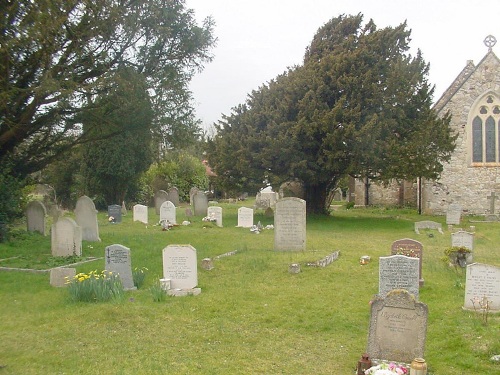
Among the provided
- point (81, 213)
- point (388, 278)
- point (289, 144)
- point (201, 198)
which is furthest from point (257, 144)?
point (388, 278)

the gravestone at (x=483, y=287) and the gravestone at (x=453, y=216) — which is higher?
the gravestone at (x=453, y=216)

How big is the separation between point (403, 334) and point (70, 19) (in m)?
12.2

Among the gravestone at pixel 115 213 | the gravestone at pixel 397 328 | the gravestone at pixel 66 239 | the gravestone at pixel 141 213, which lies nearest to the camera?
the gravestone at pixel 397 328

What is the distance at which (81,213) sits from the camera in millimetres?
17672

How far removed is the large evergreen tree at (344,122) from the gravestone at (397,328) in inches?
654

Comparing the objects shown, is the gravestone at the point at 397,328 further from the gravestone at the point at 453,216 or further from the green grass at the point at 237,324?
the gravestone at the point at 453,216

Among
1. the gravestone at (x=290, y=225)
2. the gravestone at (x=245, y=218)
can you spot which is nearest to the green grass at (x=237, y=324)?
the gravestone at (x=290, y=225)

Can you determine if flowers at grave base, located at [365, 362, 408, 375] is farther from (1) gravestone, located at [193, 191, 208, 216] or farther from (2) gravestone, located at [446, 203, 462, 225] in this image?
(1) gravestone, located at [193, 191, 208, 216]

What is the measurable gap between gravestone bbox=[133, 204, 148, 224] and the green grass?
37.9 feet

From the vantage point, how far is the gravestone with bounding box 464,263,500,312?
8680mm

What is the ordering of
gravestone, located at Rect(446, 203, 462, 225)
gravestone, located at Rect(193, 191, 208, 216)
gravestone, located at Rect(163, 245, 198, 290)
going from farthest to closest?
gravestone, located at Rect(193, 191, 208, 216)
gravestone, located at Rect(446, 203, 462, 225)
gravestone, located at Rect(163, 245, 198, 290)

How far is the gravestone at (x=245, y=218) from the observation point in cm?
2277

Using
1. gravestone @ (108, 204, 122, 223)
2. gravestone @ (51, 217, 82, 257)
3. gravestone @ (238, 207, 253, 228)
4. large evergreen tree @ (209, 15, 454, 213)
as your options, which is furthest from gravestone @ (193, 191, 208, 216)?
gravestone @ (51, 217, 82, 257)

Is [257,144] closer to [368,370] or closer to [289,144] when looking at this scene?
[289,144]
